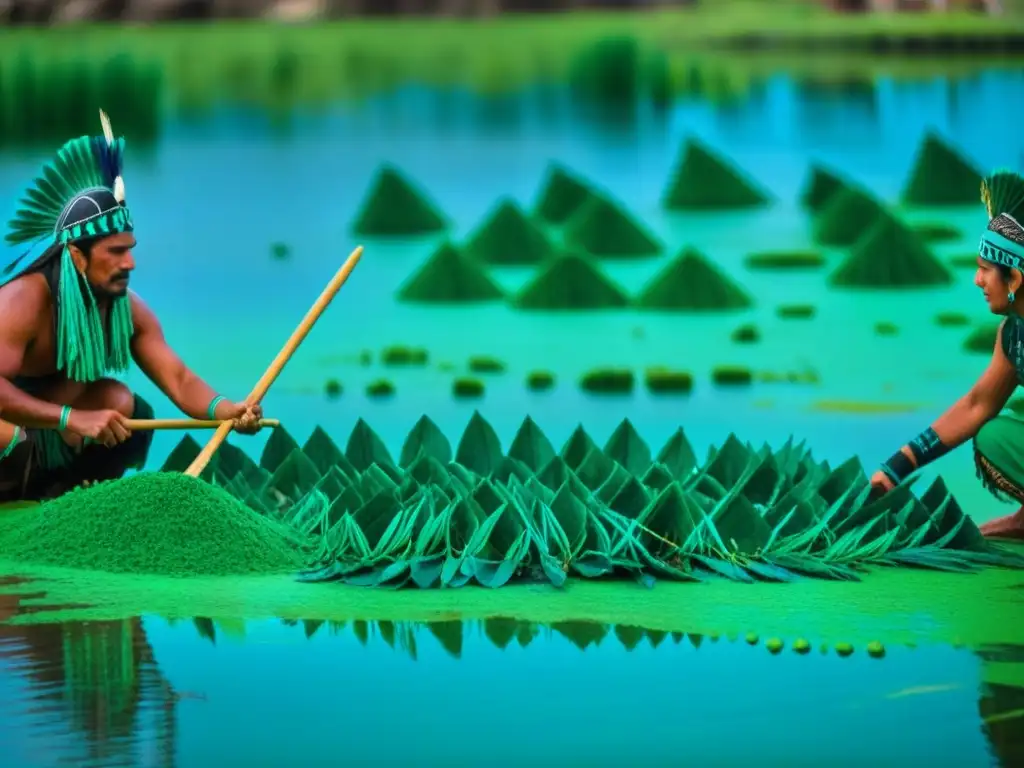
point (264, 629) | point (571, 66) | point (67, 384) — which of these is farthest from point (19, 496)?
point (571, 66)

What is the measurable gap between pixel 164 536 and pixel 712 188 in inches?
227

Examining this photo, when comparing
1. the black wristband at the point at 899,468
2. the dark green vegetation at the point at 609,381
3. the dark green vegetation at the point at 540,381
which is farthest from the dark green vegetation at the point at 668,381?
the black wristband at the point at 899,468

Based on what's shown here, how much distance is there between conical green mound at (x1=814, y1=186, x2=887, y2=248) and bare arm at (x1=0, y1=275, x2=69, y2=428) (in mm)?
5224

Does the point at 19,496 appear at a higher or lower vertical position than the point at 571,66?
lower

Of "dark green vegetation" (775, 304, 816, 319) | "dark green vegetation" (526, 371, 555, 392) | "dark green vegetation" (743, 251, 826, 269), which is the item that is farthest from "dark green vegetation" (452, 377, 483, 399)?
"dark green vegetation" (743, 251, 826, 269)

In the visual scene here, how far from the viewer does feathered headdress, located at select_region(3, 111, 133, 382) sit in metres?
5.63

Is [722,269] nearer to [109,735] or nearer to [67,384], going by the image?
[67,384]

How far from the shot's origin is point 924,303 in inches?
359

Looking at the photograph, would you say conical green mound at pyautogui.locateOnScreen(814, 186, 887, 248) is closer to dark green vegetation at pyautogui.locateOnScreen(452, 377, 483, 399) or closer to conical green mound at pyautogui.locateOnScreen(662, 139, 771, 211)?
conical green mound at pyautogui.locateOnScreen(662, 139, 771, 211)

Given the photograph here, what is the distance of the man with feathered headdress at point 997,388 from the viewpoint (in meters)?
5.42

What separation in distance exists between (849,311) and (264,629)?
14.9 feet

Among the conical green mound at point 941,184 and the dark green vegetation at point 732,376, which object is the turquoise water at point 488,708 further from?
the conical green mound at point 941,184

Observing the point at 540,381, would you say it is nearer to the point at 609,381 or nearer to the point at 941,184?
the point at 609,381

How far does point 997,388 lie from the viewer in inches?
219
